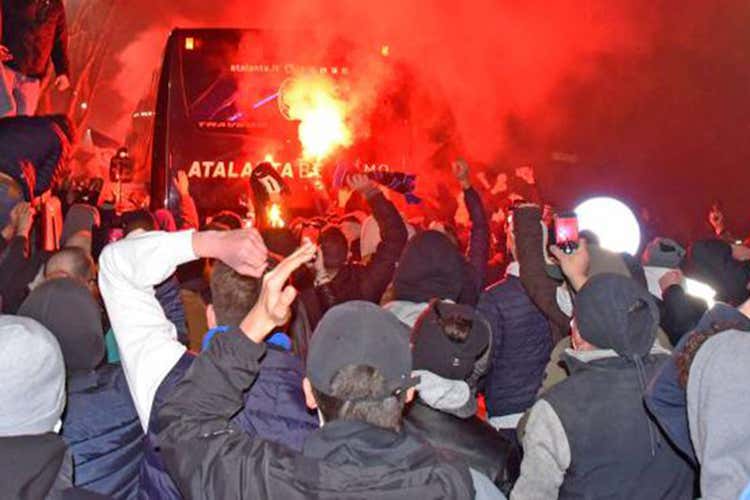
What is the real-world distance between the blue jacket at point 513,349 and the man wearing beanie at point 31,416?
95.6 inches

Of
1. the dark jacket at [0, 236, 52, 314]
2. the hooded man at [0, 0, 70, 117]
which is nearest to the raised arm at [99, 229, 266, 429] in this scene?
the dark jacket at [0, 236, 52, 314]

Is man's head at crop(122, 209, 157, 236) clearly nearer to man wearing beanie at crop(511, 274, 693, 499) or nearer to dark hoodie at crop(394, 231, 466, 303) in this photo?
dark hoodie at crop(394, 231, 466, 303)

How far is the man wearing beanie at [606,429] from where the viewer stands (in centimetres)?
288

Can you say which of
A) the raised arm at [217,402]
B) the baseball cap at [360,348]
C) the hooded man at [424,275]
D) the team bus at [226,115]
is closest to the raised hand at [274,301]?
the raised arm at [217,402]

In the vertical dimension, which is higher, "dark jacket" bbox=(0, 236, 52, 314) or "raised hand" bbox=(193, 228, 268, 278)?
"raised hand" bbox=(193, 228, 268, 278)

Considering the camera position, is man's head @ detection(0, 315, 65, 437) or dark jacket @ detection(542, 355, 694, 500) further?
dark jacket @ detection(542, 355, 694, 500)

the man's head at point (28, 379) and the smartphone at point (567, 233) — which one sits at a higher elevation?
the smartphone at point (567, 233)

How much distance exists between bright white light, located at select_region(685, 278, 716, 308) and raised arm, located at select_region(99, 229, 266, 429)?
2500 millimetres

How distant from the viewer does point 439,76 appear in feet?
42.3

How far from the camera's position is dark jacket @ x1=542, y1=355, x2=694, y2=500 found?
9.43 feet

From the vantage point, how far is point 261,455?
2.00 metres

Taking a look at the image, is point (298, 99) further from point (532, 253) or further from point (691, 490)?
point (691, 490)

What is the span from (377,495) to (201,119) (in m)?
9.11

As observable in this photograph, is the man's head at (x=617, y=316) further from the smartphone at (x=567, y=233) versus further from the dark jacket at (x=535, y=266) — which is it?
the dark jacket at (x=535, y=266)
